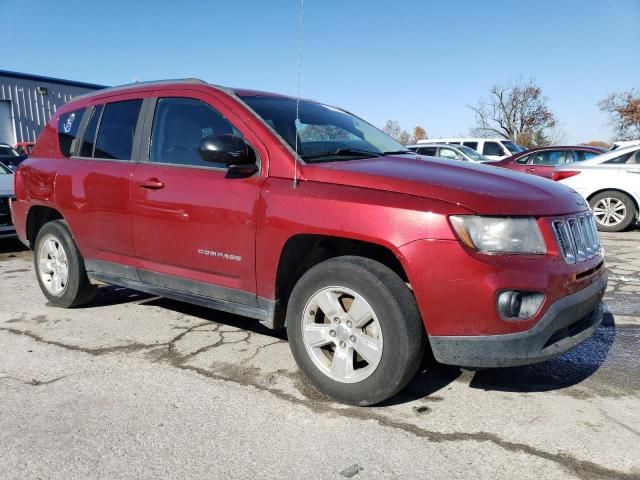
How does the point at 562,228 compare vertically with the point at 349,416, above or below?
above

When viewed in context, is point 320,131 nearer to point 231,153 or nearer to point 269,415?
point 231,153

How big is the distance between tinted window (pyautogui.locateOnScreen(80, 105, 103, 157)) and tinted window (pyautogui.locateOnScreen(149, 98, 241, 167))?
2.66 ft

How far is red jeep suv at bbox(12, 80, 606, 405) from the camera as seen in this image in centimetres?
258

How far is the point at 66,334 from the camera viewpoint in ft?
13.7

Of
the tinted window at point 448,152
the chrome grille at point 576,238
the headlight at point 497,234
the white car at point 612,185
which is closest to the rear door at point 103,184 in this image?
the headlight at point 497,234

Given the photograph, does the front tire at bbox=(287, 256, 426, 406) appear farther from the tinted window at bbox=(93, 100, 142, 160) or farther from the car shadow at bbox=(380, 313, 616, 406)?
the tinted window at bbox=(93, 100, 142, 160)

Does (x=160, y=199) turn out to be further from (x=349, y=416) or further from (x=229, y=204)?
(x=349, y=416)

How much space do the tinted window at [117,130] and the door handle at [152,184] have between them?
369 millimetres

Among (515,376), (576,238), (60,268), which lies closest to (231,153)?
(576,238)

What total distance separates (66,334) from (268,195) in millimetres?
2186

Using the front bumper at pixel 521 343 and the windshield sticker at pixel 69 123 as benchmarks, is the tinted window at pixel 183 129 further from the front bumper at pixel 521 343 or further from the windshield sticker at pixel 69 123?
the front bumper at pixel 521 343

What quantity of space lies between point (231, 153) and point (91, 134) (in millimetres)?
1931

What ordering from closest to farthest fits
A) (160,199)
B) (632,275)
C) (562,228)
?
(562,228), (160,199), (632,275)

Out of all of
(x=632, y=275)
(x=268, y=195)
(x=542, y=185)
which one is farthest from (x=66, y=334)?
(x=632, y=275)
